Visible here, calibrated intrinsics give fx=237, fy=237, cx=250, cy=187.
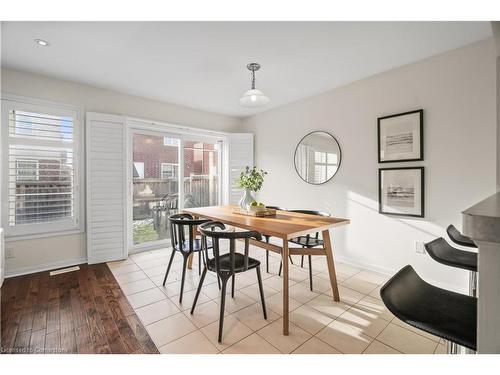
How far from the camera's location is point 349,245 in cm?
326

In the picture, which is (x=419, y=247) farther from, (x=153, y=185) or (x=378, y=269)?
(x=153, y=185)

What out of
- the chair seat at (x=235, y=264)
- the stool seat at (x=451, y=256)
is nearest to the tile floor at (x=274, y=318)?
the chair seat at (x=235, y=264)

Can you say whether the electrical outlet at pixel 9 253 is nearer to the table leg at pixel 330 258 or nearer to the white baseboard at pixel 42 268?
the white baseboard at pixel 42 268

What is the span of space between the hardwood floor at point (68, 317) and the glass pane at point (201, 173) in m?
2.03

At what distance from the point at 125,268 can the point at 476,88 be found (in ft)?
14.4

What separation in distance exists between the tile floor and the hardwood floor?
13cm

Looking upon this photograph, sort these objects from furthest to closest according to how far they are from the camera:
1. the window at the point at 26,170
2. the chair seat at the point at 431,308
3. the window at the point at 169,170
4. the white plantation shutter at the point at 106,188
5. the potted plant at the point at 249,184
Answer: the window at the point at 169,170 < the white plantation shutter at the point at 106,188 < the window at the point at 26,170 < the potted plant at the point at 249,184 < the chair seat at the point at 431,308

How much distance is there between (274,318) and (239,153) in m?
3.25

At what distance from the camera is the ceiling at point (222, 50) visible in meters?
2.01

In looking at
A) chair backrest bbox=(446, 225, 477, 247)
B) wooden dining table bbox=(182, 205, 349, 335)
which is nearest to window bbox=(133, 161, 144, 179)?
wooden dining table bbox=(182, 205, 349, 335)

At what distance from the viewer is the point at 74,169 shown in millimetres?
3195

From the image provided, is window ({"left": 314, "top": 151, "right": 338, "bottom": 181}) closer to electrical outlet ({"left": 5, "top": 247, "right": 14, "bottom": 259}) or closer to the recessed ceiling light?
the recessed ceiling light
